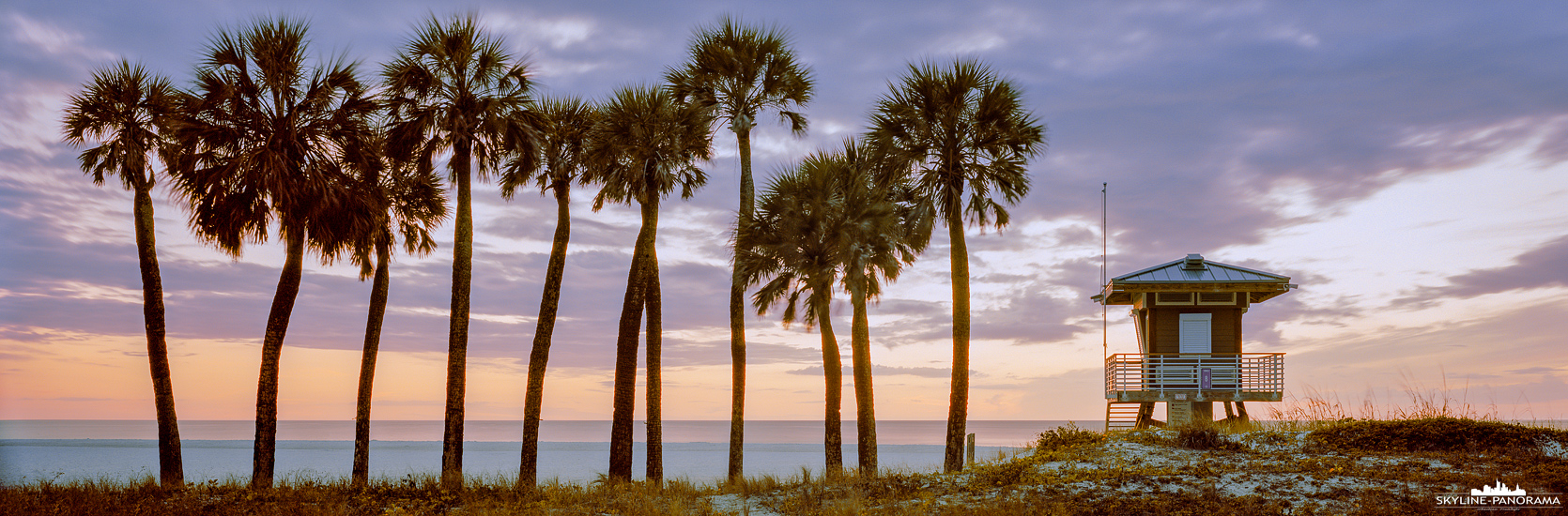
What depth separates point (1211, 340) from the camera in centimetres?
3067

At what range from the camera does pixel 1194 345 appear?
30.7 m

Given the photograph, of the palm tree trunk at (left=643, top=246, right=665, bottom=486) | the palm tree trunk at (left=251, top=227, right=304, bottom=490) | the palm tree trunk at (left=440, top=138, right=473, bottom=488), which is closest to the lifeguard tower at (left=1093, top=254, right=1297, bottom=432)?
the palm tree trunk at (left=643, top=246, right=665, bottom=486)

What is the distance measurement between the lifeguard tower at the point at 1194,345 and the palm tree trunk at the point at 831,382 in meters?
10.9

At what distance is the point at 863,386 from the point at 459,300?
10.8 m

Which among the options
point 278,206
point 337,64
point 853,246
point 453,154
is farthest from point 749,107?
point 278,206

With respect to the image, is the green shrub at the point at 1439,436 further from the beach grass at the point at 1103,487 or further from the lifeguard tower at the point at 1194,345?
the lifeguard tower at the point at 1194,345

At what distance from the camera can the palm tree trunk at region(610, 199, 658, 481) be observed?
→ 24.1 m

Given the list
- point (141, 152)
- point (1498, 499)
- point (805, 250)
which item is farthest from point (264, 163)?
point (1498, 499)

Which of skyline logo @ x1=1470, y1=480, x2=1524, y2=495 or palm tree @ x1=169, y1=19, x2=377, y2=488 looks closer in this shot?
→ skyline logo @ x1=1470, y1=480, x2=1524, y2=495

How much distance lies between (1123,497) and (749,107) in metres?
15.4

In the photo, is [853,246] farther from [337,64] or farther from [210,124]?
[210,124]

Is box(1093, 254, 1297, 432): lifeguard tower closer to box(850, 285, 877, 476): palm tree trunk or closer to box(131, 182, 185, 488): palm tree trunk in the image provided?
box(850, 285, 877, 476): palm tree trunk

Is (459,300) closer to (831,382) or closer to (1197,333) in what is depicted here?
(831,382)

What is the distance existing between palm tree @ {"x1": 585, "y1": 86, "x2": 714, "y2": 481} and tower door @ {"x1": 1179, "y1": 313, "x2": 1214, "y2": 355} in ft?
57.6
